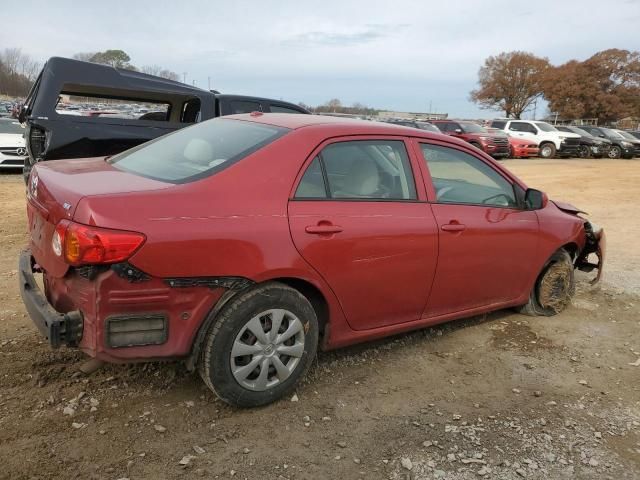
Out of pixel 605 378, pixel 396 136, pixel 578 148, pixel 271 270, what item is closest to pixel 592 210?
pixel 605 378

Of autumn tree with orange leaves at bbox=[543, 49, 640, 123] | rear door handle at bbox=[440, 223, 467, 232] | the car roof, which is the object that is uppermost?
autumn tree with orange leaves at bbox=[543, 49, 640, 123]

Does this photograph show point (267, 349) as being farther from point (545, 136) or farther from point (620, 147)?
point (620, 147)

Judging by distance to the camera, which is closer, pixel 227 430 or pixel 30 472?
pixel 30 472

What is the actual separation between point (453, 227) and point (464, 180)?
20.9 inches

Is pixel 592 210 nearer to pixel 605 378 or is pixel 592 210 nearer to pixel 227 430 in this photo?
pixel 605 378

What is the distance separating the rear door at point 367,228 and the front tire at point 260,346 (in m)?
0.28

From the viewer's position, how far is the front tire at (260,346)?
2936mm

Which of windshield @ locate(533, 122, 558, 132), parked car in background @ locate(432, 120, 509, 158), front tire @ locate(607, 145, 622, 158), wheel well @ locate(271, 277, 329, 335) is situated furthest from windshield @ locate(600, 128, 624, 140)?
wheel well @ locate(271, 277, 329, 335)

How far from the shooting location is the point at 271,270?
9.80ft

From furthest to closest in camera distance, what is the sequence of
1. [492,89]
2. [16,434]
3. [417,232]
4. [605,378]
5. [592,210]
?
[492,89] → [592,210] → [605,378] → [417,232] → [16,434]

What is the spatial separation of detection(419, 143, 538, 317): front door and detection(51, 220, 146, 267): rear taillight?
201cm

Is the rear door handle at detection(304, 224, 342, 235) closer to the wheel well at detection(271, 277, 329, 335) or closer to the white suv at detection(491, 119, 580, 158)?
the wheel well at detection(271, 277, 329, 335)

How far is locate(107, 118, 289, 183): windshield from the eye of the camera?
3.16 meters

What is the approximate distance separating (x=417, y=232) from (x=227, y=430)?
1.65 metres
